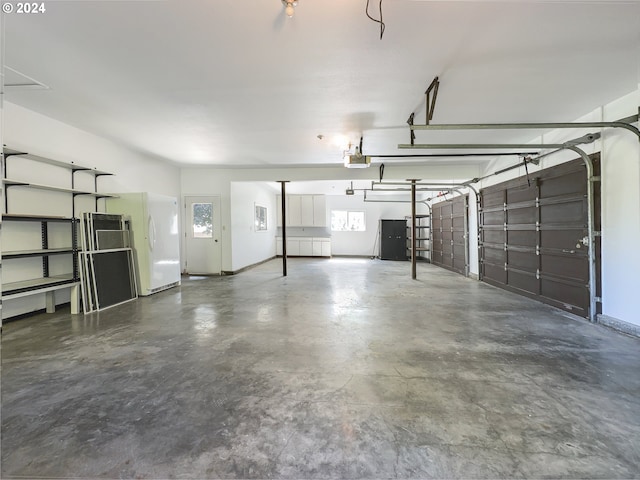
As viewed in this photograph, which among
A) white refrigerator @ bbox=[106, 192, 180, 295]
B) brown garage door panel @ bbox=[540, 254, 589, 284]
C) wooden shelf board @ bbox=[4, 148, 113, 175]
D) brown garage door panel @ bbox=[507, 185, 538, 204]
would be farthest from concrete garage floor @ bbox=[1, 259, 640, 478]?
wooden shelf board @ bbox=[4, 148, 113, 175]

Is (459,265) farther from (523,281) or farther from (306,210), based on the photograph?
(306,210)

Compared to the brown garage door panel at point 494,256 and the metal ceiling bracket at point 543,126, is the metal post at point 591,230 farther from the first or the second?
the brown garage door panel at point 494,256

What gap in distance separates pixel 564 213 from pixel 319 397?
13.7 ft

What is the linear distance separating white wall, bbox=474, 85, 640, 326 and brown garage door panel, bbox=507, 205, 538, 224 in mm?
1144

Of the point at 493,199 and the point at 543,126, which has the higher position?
the point at 543,126

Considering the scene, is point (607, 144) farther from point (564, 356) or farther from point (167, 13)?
point (167, 13)

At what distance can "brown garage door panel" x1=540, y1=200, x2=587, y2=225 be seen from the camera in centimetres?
363

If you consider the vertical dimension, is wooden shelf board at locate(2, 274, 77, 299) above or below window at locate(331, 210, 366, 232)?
below

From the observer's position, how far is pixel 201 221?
23.5ft

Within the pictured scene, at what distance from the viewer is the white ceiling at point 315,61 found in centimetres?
193

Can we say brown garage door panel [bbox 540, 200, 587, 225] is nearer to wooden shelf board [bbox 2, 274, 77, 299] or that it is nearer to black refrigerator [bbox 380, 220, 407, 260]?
black refrigerator [bbox 380, 220, 407, 260]

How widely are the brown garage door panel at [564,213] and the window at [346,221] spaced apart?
25.2ft

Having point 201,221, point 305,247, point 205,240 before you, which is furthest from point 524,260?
point 305,247

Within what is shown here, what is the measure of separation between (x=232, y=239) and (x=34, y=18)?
5422 millimetres
